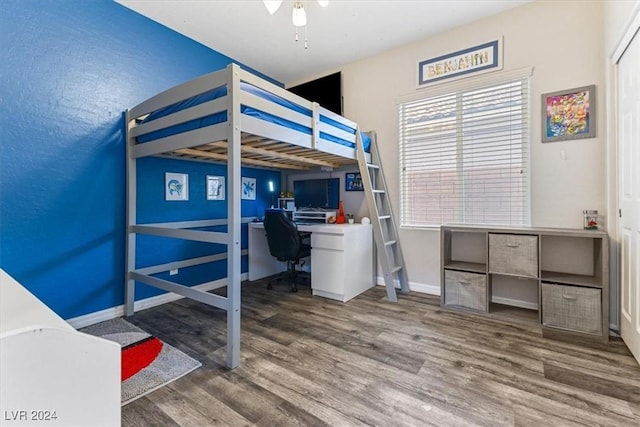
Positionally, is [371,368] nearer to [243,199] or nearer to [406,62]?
[243,199]

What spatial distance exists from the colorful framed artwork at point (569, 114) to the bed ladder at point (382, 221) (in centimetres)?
159

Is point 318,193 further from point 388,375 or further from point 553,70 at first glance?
point 553,70

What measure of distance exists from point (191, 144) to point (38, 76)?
4.18 feet

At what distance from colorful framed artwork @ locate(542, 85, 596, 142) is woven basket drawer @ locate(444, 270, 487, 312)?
4.58ft

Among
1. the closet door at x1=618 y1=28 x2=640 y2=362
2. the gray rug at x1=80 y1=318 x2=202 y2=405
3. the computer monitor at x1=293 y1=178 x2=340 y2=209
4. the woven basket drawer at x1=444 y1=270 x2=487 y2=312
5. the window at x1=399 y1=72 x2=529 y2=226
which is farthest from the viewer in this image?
the computer monitor at x1=293 y1=178 x2=340 y2=209

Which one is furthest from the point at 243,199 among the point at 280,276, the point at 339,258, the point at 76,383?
the point at 76,383

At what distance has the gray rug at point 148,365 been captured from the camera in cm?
160

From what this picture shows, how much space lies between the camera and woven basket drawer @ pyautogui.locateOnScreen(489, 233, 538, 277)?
237cm

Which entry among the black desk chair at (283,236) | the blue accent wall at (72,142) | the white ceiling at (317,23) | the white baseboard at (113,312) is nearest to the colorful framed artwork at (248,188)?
the black desk chair at (283,236)

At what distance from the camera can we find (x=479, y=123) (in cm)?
289

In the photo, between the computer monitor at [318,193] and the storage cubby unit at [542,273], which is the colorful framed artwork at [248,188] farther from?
the storage cubby unit at [542,273]

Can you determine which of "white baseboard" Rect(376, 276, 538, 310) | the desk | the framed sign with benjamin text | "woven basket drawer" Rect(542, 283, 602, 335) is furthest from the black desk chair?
"woven basket drawer" Rect(542, 283, 602, 335)

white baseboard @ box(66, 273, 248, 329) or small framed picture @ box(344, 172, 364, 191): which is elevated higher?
small framed picture @ box(344, 172, 364, 191)

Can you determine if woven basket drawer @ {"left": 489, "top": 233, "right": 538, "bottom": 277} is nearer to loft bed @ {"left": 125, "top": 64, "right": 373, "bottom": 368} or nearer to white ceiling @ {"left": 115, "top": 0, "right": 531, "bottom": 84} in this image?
loft bed @ {"left": 125, "top": 64, "right": 373, "bottom": 368}
